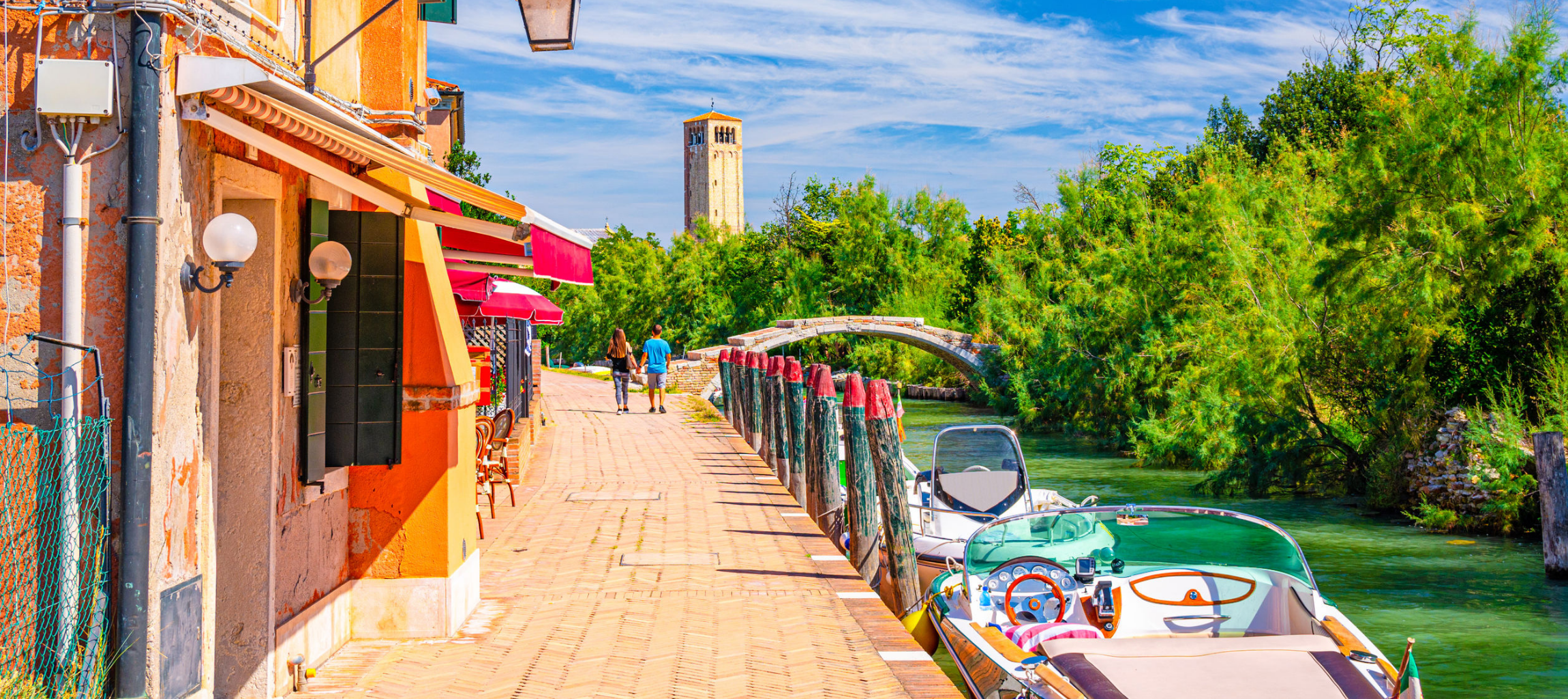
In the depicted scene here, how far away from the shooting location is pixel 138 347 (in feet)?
12.5

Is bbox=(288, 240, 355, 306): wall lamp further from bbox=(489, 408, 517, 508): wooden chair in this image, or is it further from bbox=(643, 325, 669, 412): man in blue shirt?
bbox=(643, 325, 669, 412): man in blue shirt

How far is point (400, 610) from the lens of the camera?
6266mm

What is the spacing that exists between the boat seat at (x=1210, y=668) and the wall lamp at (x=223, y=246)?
4.03 m

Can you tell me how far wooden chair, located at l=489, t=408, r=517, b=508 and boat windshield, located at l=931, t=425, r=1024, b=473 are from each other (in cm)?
398

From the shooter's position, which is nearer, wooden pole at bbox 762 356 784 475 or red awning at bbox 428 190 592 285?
red awning at bbox 428 190 592 285

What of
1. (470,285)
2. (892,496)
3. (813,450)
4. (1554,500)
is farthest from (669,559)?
(1554,500)

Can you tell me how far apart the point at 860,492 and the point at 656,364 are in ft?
44.3

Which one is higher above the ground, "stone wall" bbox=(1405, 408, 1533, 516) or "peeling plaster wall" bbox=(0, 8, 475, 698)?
"peeling plaster wall" bbox=(0, 8, 475, 698)

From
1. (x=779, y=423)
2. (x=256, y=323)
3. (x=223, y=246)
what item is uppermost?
(x=223, y=246)

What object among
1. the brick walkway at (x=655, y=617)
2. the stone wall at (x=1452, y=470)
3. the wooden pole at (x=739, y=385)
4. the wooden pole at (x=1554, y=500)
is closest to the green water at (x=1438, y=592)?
the wooden pole at (x=1554, y=500)

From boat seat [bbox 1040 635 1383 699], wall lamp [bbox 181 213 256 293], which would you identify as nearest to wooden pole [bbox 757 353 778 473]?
boat seat [bbox 1040 635 1383 699]

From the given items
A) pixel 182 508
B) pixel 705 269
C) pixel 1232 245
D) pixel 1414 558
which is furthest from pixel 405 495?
pixel 705 269

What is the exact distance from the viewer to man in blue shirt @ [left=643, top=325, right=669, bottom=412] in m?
22.2

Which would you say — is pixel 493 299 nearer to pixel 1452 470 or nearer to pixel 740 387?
pixel 740 387
